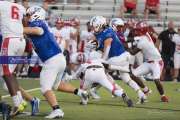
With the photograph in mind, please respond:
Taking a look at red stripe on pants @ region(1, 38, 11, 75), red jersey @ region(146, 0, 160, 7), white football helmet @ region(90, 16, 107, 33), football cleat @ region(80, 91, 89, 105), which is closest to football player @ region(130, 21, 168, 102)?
white football helmet @ region(90, 16, 107, 33)

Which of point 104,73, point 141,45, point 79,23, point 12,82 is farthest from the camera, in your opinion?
point 79,23

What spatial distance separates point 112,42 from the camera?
1336 cm

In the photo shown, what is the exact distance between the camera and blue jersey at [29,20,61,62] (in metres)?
10.4

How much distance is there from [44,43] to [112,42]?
3.13 m

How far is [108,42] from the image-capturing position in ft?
42.8

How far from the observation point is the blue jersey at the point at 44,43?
10.4 meters

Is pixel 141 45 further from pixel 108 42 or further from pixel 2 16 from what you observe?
pixel 2 16

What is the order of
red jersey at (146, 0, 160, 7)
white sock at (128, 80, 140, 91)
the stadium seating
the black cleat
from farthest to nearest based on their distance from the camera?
the stadium seating < red jersey at (146, 0, 160, 7) < white sock at (128, 80, 140, 91) < the black cleat

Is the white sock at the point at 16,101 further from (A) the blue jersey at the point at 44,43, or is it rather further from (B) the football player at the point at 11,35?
(A) the blue jersey at the point at 44,43

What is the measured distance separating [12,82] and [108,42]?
3.43 m

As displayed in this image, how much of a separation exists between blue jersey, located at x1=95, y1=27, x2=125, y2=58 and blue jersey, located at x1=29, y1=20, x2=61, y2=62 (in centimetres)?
265

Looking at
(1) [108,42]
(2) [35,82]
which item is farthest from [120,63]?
(2) [35,82]

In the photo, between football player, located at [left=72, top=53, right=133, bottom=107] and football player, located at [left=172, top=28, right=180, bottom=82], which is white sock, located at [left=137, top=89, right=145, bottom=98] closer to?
football player, located at [left=72, top=53, right=133, bottom=107]

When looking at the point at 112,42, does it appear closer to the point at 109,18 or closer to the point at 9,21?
the point at 9,21
